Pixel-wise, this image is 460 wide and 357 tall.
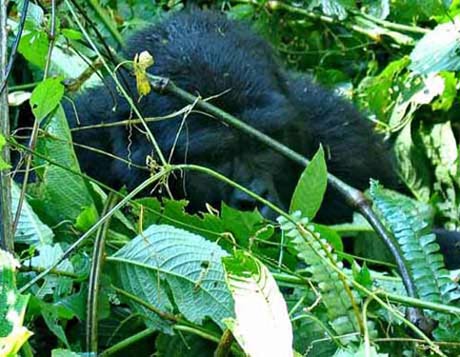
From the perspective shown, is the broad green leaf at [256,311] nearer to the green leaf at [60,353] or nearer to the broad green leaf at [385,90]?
the green leaf at [60,353]

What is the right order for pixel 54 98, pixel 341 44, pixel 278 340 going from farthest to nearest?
1. pixel 341 44
2. pixel 54 98
3. pixel 278 340

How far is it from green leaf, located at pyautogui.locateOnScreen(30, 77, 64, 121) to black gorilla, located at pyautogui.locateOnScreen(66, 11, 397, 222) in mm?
606

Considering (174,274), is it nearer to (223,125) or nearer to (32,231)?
(32,231)

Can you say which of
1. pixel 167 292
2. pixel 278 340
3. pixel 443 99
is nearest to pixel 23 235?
pixel 167 292

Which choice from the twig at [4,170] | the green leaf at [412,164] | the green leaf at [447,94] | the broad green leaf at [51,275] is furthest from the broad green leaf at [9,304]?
the green leaf at [412,164]

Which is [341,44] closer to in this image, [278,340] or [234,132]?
[234,132]

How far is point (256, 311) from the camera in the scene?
32.9 inches

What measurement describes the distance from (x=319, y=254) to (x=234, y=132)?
906mm

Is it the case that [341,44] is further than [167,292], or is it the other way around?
[341,44]

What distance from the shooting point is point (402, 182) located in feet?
7.97

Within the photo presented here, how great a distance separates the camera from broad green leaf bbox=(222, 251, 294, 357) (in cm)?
81

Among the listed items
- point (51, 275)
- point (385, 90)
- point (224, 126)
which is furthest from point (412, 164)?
point (51, 275)

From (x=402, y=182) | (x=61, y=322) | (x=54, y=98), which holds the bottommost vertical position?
(x=402, y=182)

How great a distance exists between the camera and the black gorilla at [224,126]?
185 cm
